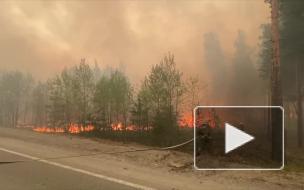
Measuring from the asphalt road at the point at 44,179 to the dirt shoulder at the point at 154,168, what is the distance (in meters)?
0.64

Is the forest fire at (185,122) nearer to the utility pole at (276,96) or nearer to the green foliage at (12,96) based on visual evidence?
the utility pole at (276,96)

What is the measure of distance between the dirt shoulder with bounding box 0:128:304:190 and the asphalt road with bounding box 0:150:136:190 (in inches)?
25.2

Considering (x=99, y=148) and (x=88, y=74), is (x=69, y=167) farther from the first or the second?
(x=88, y=74)

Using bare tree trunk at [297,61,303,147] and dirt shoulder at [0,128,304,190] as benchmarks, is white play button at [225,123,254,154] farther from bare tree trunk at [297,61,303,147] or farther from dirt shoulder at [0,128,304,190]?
bare tree trunk at [297,61,303,147]

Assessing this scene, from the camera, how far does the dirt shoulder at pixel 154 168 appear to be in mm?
8633

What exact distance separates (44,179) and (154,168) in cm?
289

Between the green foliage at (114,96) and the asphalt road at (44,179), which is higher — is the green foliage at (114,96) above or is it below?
above

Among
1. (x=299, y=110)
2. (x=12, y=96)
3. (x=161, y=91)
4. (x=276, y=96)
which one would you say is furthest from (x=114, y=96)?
(x=12, y=96)

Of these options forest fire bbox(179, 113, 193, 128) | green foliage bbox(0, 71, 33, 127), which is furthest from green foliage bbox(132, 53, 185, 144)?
green foliage bbox(0, 71, 33, 127)

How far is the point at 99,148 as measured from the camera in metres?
13.7

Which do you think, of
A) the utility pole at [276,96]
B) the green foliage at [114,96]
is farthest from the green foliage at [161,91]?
the utility pole at [276,96]

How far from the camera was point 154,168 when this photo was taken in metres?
10.4

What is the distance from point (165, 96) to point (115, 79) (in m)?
18.0

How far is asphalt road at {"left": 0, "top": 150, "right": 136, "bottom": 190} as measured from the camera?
8.23 meters
